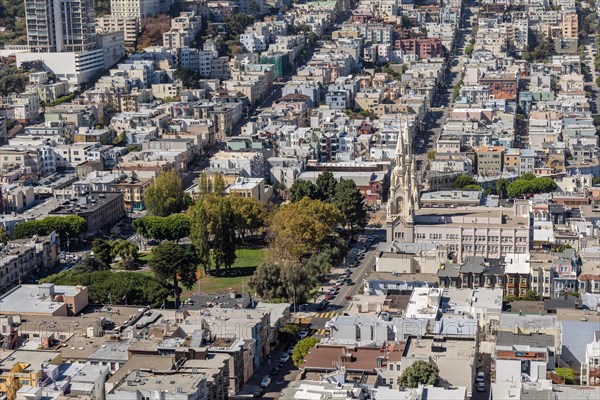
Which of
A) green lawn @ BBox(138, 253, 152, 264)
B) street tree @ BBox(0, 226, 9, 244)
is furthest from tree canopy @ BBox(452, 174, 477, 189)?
street tree @ BBox(0, 226, 9, 244)

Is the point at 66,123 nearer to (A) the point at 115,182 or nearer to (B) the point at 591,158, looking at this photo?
(A) the point at 115,182

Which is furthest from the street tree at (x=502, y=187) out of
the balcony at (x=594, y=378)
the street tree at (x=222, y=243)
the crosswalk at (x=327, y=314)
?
the balcony at (x=594, y=378)

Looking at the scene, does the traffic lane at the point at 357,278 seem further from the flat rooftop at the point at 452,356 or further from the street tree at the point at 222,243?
the flat rooftop at the point at 452,356

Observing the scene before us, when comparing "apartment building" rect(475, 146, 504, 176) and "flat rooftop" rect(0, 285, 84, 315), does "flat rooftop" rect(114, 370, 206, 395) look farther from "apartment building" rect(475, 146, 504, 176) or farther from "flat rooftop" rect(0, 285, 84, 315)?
"apartment building" rect(475, 146, 504, 176)

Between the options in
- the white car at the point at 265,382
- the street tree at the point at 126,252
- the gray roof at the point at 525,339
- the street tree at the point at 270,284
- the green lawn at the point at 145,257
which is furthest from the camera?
the green lawn at the point at 145,257

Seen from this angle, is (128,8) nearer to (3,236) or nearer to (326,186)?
(326,186)
